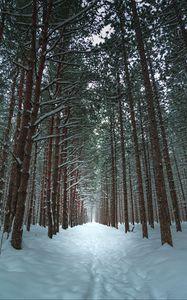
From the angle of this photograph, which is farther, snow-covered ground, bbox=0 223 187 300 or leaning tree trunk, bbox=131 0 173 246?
leaning tree trunk, bbox=131 0 173 246

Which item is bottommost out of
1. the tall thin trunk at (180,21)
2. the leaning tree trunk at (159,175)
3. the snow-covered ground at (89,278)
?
the snow-covered ground at (89,278)

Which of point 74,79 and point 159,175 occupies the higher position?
point 74,79

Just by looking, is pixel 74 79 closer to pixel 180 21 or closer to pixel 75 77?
pixel 75 77

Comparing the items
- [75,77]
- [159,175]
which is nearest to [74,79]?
[75,77]

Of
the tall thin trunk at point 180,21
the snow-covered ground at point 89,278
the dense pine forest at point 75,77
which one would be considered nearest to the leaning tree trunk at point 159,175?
the dense pine forest at point 75,77

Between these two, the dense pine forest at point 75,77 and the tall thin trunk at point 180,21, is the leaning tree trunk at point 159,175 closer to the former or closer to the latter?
the dense pine forest at point 75,77

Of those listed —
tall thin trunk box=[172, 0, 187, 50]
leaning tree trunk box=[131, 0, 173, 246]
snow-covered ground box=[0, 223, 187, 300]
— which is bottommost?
snow-covered ground box=[0, 223, 187, 300]

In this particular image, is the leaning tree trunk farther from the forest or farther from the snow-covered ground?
the snow-covered ground

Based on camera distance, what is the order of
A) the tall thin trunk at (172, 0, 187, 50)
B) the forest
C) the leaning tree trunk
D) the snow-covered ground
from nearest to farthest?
the snow-covered ground, the forest, the leaning tree trunk, the tall thin trunk at (172, 0, 187, 50)

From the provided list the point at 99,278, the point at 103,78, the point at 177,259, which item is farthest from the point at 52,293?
the point at 103,78

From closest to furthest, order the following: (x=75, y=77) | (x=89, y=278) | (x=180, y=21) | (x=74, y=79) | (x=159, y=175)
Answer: (x=89, y=278), (x=159, y=175), (x=180, y=21), (x=74, y=79), (x=75, y=77)

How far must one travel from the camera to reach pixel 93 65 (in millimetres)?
9141

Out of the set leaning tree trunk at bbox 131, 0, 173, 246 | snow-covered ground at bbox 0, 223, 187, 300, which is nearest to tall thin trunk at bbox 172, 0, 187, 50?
leaning tree trunk at bbox 131, 0, 173, 246

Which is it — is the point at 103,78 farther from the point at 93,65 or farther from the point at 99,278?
the point at 99,278
